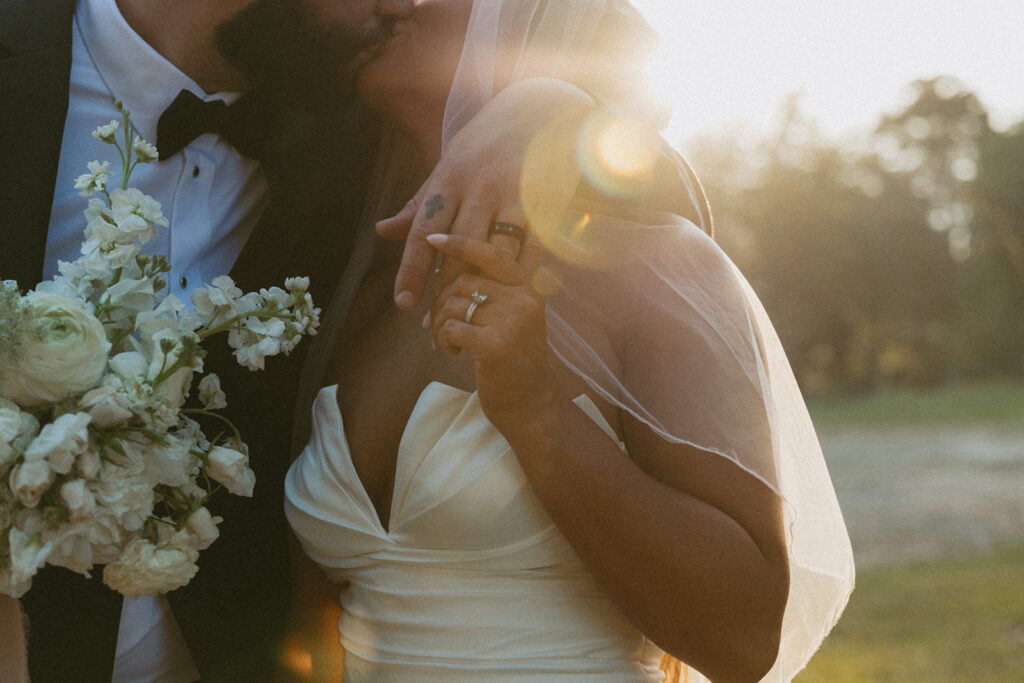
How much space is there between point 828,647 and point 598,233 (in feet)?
21.9

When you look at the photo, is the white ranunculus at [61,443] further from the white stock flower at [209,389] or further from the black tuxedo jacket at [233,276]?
the black tuxedo jacket at [233,276]

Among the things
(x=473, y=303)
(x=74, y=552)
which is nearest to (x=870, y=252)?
(x=473, y=303)

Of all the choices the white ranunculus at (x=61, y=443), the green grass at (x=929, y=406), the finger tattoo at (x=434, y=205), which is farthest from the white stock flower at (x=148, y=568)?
the green grass at (x=929, y=406)

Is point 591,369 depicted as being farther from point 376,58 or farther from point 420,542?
point 376,58

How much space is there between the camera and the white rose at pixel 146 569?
196cm

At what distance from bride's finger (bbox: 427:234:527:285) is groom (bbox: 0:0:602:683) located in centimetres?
104

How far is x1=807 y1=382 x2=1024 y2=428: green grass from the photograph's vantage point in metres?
25.7

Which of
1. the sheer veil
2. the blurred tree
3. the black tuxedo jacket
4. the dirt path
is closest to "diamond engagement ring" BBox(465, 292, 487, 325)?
the sheer veil

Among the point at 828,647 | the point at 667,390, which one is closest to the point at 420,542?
the point at 667,390

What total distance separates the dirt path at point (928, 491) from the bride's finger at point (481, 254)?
Result: 9357 millimetres

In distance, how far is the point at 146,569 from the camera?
1963 mm

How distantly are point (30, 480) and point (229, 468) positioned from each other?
0.40 meters

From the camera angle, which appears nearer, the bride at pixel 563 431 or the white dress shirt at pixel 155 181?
the bride at pixel 563 431

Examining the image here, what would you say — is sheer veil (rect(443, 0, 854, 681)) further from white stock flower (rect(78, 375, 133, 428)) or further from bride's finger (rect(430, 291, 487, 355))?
white stock flower (rect(78, 375, 133, 428))
